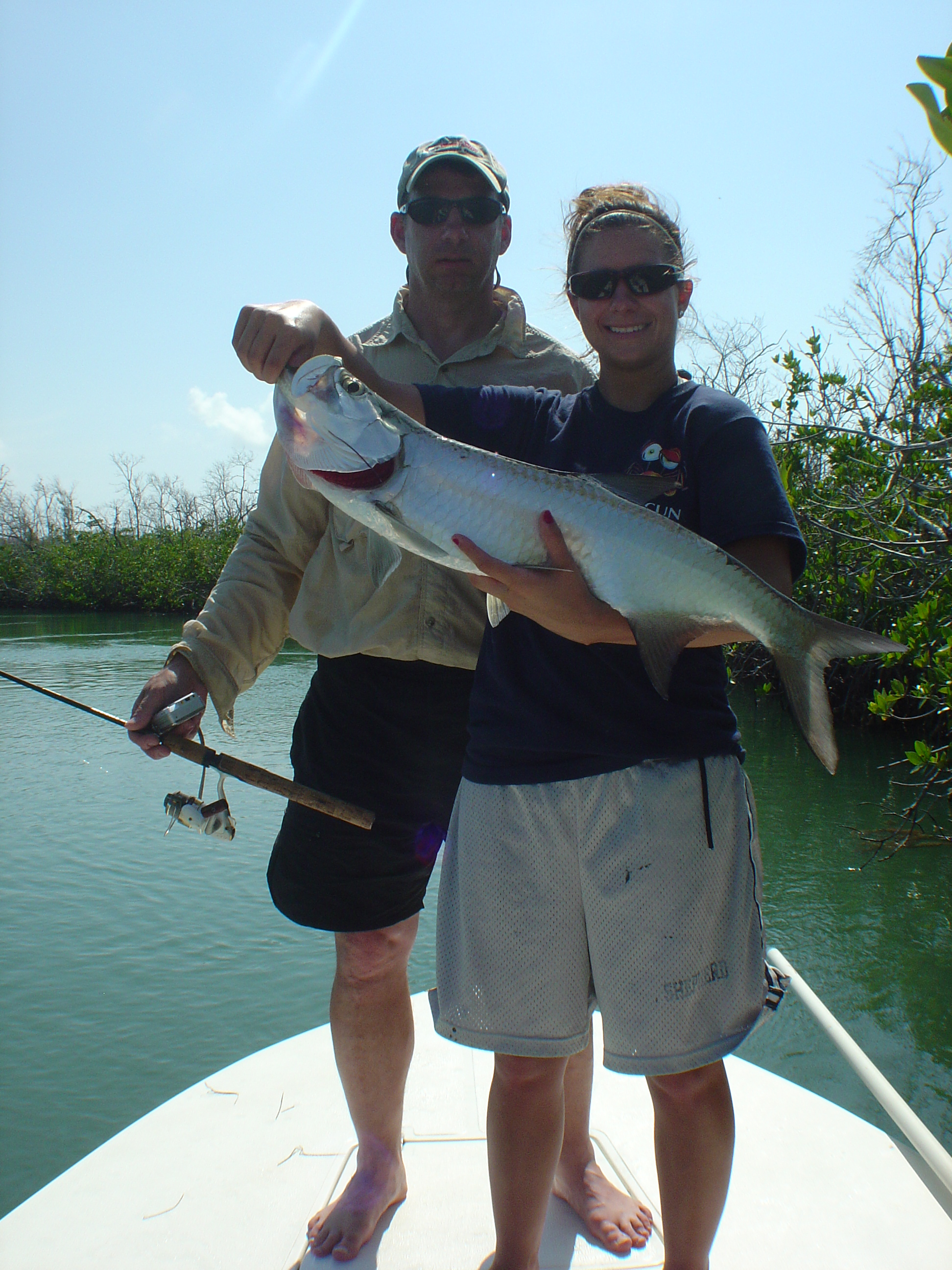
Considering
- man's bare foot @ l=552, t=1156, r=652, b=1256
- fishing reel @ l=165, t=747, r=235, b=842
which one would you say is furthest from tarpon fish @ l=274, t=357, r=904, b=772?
man's bare foot @ l=552, t=1156, r=652, b=1256

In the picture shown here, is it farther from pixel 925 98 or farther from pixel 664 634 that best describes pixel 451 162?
pixel 925 98

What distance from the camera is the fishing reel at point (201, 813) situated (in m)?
2.65

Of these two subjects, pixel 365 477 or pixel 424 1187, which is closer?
pixel 365 477

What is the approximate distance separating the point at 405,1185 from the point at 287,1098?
656 millimetres

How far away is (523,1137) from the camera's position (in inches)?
77.2

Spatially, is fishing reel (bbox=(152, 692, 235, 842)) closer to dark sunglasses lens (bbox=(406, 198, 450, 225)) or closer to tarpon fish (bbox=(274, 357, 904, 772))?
tarpon fish (bbox=(274, 357, 904, 772))

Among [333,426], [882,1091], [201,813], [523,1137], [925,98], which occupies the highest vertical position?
[925,98]

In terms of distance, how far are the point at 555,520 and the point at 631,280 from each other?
727mm

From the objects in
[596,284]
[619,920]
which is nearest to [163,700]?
[619,920]

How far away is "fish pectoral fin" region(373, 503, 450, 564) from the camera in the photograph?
189 centimetres

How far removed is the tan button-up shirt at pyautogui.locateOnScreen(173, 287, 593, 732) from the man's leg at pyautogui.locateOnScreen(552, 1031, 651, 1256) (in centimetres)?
131

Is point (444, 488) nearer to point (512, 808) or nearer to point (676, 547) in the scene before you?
point (676, 547)

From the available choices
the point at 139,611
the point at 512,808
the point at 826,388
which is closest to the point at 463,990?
the point at 512,808

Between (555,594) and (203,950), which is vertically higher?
(555,594)
